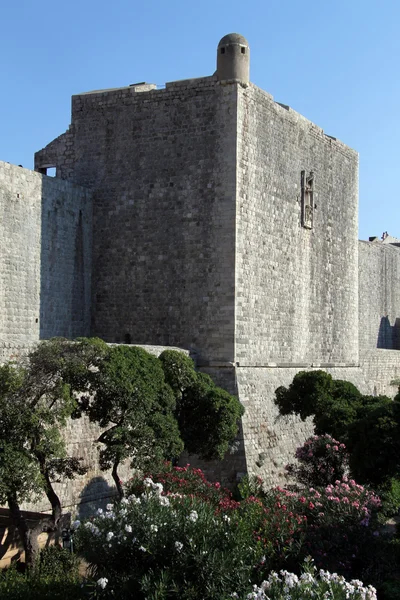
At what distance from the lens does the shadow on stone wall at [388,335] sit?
36031 millimetres

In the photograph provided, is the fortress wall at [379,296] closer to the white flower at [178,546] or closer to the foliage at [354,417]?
the foliage at [354,417]

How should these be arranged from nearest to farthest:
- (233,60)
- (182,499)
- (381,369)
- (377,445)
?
(182,499)
(377,445)
(233,60)
(381,369)

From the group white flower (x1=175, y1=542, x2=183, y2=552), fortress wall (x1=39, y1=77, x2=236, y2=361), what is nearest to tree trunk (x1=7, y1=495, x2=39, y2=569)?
white flower (x1=175, y1=542, x2=183, y2=552)

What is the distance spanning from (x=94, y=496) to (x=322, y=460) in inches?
183

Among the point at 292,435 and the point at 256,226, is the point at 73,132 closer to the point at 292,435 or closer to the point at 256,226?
the point at 256,226

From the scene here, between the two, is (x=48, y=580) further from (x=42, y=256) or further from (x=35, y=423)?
(x=42, y=256)

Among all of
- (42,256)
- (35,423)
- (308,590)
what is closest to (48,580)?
(35,423)

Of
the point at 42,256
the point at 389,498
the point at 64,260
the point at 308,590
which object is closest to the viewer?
the point at 308,590

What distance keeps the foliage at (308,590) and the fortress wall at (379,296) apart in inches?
952

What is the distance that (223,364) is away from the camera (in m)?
19.0

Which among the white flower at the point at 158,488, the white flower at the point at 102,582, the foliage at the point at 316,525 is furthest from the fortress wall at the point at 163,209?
the white flower at the point at 102,582

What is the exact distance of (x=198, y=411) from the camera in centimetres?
1675

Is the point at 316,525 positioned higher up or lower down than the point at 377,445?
lower down

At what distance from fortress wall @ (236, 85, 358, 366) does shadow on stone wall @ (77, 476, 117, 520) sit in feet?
14.1
